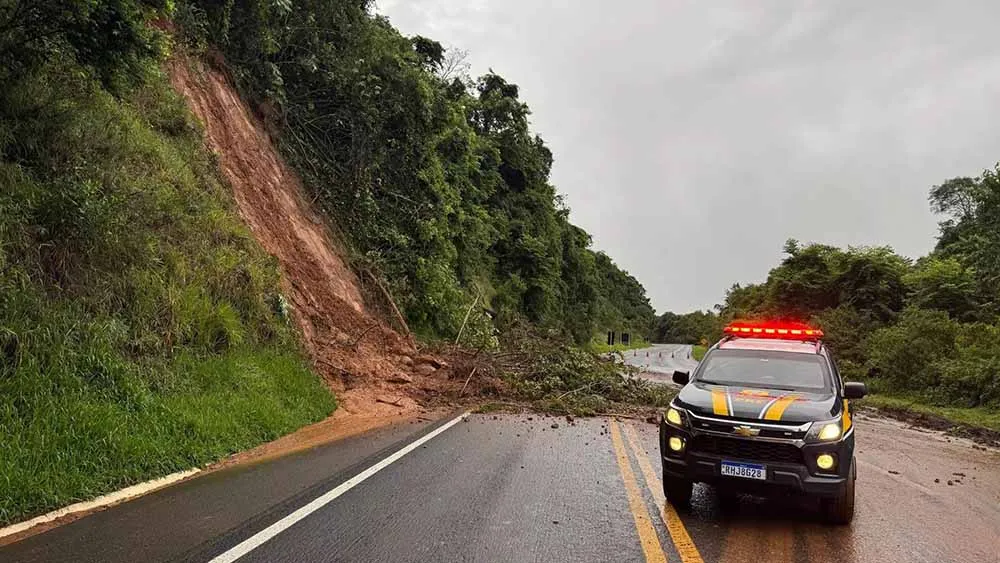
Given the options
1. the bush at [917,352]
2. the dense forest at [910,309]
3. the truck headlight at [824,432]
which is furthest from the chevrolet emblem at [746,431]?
the bush at [917,352]

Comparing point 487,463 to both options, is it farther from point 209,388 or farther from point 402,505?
point 209,388

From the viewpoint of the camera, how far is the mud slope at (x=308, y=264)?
14453 millimetres

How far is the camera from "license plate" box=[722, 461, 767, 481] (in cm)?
573

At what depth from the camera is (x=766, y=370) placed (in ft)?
24.3

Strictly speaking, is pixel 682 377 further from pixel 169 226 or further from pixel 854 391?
pixel 169 226

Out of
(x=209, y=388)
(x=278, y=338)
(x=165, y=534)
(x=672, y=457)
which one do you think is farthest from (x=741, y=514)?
(x=278, y=338)

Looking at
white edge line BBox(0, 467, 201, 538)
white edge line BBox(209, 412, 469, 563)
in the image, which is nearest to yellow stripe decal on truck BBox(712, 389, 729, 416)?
white edge line BBox(209, 412, 469, 563)

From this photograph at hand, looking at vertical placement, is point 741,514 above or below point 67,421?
below

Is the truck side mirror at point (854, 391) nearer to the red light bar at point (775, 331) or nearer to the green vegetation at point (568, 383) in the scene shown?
the red light bar at point (775, 331)

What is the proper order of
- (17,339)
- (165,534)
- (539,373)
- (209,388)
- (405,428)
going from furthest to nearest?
(539,373) < (405,428) < (209,388) < (17,339) < (165,534)

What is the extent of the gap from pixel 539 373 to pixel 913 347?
11793 mm

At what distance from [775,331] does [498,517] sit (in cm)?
456

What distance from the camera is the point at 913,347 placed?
66.0ft

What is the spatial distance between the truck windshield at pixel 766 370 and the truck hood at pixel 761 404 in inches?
11.2
